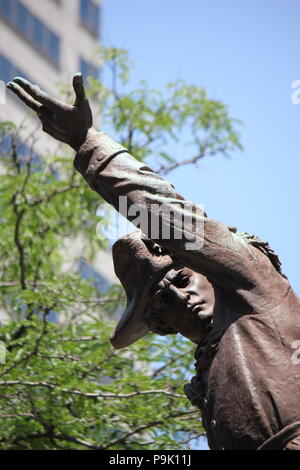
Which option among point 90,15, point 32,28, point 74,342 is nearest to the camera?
point 74,342

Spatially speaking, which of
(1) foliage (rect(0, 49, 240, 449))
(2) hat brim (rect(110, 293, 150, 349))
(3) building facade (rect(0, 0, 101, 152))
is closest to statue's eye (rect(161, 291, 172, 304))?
(2) hat brim (rect(110, 293, 150, 349))

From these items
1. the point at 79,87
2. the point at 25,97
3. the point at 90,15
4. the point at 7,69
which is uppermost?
the point at 90,15

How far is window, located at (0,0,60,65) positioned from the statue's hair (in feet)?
112

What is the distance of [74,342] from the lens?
1107cm

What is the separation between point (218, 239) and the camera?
542 centimetres

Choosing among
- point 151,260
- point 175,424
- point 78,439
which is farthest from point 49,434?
→ point 151,260

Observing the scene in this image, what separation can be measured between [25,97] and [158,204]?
988mm

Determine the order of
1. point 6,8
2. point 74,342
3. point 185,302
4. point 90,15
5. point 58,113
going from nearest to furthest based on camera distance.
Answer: point 185,302 < point 58,113 < point 74,342 < point 6,8 < point 90,15

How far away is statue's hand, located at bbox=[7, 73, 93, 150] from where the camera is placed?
19.2 feet

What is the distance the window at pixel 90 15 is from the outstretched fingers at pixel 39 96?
37.4m

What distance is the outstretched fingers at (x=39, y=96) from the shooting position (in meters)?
5.86

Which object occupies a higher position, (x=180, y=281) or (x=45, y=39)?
(x=45, y=39)

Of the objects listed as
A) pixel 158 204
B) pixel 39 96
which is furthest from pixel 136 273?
pixel 39 96

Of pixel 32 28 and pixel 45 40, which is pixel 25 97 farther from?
pixel 45 40
